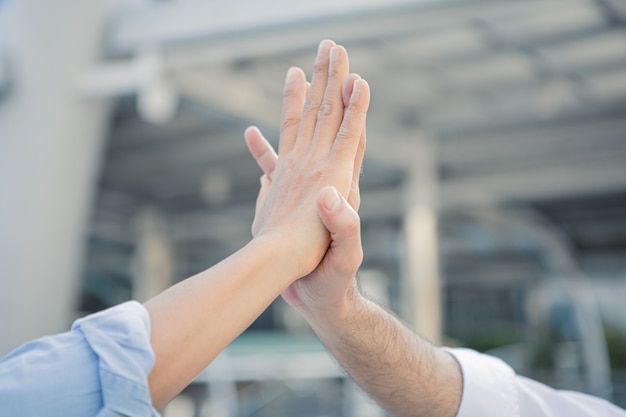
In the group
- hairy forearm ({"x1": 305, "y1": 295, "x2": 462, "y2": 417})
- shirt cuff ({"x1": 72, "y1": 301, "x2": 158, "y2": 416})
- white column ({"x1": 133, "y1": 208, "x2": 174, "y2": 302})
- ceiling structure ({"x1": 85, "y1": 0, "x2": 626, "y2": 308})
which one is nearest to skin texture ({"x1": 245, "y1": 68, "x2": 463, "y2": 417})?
hairy forearm ({"x1": 305, "y1": 295, "x2": 462, "y2": 417})

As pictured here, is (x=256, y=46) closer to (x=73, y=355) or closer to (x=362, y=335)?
(x=362, y=335)

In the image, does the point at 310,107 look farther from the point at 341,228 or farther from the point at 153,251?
the point at 153,251

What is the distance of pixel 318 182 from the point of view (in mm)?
1315

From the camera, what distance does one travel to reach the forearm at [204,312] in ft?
3.07

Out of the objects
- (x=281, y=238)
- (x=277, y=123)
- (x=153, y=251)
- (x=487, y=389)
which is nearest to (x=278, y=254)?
(x=281, y=238)

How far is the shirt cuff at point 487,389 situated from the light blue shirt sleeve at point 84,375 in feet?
2.53

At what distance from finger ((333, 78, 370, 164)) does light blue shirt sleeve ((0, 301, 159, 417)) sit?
592mm

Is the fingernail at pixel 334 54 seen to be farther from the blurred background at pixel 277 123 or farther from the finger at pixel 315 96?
the blurred background at pixel 277 123

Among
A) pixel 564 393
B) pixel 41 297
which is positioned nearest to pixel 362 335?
pixel 564 393

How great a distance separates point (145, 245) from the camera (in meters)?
18.1

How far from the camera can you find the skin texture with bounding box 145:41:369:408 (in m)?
0.96

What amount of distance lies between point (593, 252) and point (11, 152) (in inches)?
833

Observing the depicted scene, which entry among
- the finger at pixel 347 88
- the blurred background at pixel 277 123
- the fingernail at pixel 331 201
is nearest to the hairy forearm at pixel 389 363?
the fingernail at pixel 331 201

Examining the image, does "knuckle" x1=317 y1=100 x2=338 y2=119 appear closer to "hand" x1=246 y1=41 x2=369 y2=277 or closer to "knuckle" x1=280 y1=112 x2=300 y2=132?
"hand" x1=246 y1=41 x2=369 y2=277
